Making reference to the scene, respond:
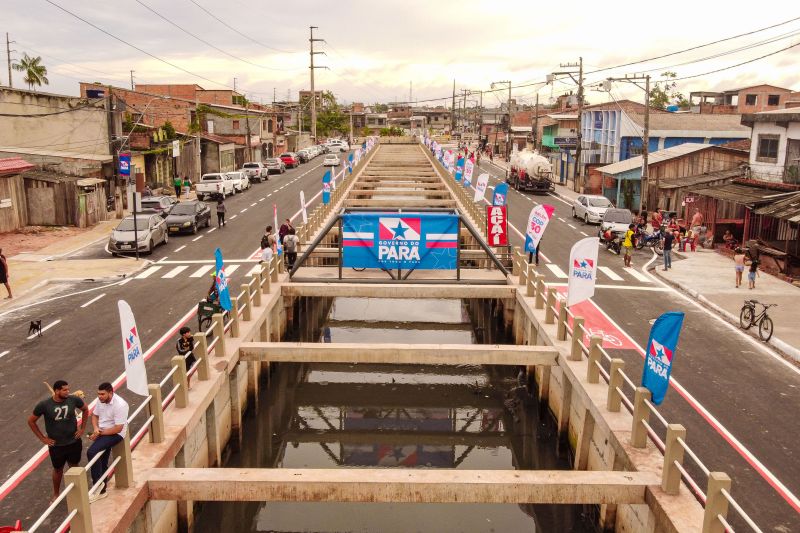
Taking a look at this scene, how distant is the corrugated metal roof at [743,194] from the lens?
32.2 metres

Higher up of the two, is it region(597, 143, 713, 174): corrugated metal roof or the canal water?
region(597, 143, 713, 174): corrugated metal roof

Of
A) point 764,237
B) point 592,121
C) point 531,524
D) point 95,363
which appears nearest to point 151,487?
point 531,524

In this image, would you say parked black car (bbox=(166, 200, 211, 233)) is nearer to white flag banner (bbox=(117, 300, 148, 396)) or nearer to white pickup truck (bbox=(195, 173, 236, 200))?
white pickup truck (bbox=(195, 173, 236, 200))

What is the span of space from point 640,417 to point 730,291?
18.6 metres

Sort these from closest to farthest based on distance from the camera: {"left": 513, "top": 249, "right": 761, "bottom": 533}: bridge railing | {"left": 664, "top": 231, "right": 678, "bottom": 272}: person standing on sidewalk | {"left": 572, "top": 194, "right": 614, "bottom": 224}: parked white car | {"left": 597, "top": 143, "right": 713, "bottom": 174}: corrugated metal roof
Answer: {"left": 513, "top": 249, "right": 761, "bottom": 533}: bridge railing
{"left": 664, "top": 231, "right": 678, "bottom": 272}: person standing on sidewalk
{"left": 572, "top": 194, "right": 614, "bottom": 224}: parked white car
{"left": 597, "top": 143, "right": 713, "bottom": 174}: corrugated metal roof

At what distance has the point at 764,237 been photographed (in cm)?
3294

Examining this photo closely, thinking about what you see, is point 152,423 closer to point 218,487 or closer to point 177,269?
point 218,487

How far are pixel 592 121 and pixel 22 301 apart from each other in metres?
59.2

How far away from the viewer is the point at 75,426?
10.9m

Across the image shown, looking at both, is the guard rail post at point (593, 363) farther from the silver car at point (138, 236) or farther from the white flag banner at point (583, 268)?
the silver car at point (138, 236)

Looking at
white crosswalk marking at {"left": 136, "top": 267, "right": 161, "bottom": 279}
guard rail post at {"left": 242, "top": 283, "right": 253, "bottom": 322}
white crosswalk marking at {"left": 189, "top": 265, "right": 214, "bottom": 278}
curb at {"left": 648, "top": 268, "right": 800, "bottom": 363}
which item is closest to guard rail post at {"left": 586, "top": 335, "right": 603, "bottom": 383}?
curb at {"left": 648, "top": 268, "right": 800, "bottom": 363}

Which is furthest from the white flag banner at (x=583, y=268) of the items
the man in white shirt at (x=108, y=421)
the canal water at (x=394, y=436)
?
the man in white shirt at (x=108, y=421)

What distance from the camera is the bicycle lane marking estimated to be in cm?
1241

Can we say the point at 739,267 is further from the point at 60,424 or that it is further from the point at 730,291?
the point at 60,424
